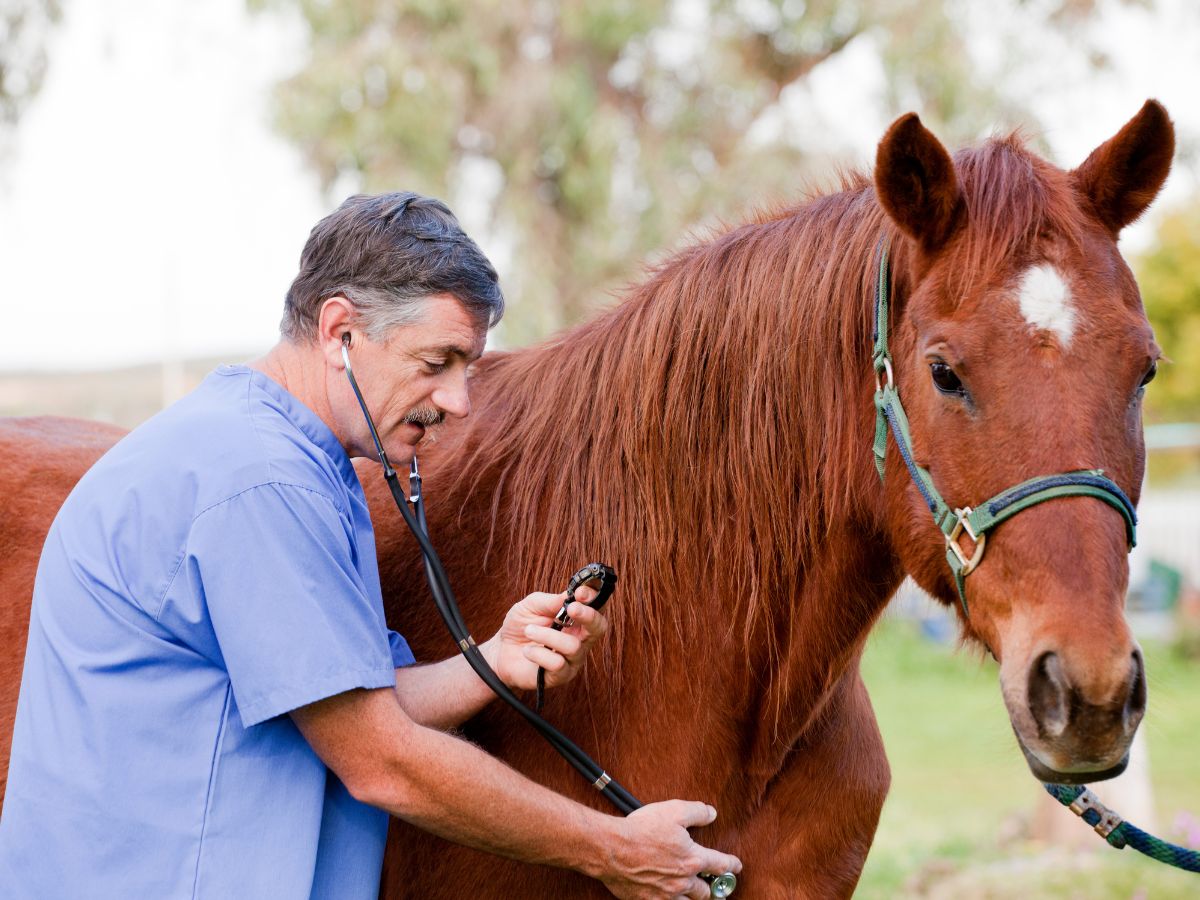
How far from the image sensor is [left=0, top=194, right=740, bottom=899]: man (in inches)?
71.6

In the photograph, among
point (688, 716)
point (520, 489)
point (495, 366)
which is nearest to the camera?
point (688, 716)

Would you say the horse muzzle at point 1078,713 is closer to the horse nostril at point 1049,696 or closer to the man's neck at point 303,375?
the horse nostril at point 1049,696

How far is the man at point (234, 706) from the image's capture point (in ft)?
5.97

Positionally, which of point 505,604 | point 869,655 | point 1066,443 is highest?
point 869,655

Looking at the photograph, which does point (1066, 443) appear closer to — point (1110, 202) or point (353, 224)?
point (1110, 202)

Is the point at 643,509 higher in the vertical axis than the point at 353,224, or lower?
lower

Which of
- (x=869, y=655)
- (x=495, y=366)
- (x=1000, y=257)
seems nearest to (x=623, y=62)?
(x=869, y=655)

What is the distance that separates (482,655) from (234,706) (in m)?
0.47

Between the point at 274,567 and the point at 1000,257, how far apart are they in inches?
49.8

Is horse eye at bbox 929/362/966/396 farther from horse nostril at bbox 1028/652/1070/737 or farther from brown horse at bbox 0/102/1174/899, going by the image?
horse nostril at bbox 1028/652/1070/737

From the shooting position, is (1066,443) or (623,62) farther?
(623,62)

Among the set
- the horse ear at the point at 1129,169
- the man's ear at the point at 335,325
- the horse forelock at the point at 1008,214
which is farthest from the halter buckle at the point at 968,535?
the man's ear at the point at 335,325

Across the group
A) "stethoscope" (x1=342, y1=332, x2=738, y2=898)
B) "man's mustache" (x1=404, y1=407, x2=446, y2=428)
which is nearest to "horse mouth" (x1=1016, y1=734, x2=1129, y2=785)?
"stethoscope" (x1=342, y1=332, x2=738, y2=898)

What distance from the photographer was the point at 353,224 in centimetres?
214
